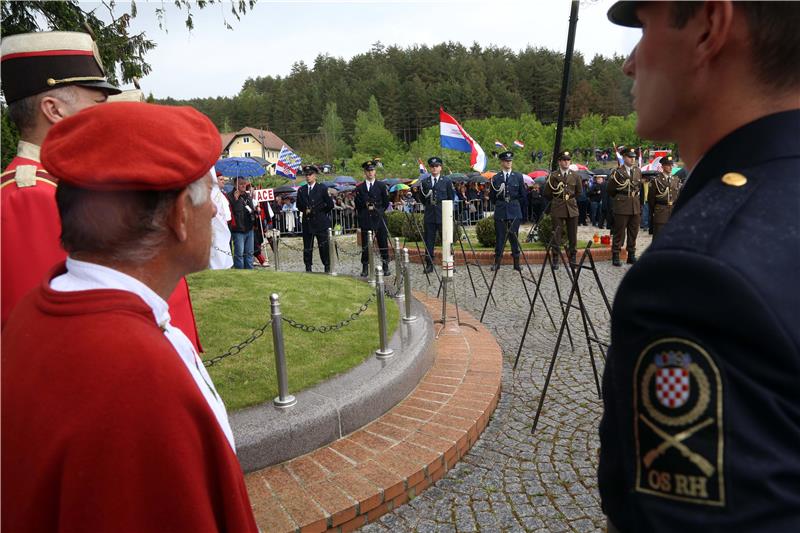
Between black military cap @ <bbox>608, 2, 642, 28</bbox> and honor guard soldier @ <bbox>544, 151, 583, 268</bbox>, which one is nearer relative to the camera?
black military cap @ <bbox>608, 2, 642, 28</bbox>

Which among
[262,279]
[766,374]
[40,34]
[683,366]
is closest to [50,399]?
[683,366]

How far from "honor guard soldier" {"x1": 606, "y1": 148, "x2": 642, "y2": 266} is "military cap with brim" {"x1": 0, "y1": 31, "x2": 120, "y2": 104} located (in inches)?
446

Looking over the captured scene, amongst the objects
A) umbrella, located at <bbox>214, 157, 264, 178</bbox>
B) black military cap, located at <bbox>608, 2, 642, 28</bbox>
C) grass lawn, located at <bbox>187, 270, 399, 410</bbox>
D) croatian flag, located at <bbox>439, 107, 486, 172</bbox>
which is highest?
croatian flag, located at <bbox>439, 107, 486, 172</bbox>

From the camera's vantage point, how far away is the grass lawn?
4.25m

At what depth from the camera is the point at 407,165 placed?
53250 millimetres

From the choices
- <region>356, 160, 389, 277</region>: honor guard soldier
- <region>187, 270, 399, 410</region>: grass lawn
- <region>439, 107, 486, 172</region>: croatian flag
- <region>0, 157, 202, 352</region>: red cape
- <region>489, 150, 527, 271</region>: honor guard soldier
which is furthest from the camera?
<region>356, 160, 389, 277</region>: honor guard soldier

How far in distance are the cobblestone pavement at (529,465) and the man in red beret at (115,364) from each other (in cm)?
228

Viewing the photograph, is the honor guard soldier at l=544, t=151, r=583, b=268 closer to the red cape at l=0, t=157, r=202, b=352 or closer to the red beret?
the red cape at l=0, t=157, r=202, b=352

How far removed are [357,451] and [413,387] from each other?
1.20 meters

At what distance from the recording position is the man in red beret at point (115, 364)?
99 centimetres

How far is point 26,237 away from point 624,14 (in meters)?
2.20

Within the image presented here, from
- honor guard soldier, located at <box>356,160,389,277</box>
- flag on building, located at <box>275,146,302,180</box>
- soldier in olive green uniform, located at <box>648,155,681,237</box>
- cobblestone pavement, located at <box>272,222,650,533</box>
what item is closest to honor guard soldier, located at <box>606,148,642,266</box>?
soldier in olive green uniform, located at <box>648,155,681,237</box>

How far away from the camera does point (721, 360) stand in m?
0.80

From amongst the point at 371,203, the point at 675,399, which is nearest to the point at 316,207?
the point at 371,203
